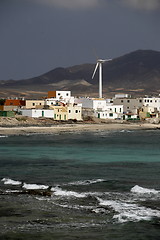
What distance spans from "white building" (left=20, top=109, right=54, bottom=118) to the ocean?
42.0 metres

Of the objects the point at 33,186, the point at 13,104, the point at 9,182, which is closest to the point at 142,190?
the point at 33,186

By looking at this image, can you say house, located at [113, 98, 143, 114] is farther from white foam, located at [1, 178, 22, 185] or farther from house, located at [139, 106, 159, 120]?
white foam, located at [1, 178, 22, 185]

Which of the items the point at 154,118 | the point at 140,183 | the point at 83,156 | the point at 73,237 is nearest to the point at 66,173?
the point at 140,183

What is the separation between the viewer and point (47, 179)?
27734 millimetres

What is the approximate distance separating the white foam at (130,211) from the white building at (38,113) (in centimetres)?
6213

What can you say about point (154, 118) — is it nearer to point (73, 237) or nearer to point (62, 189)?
point (62, 189)

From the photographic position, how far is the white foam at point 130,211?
19.2 m

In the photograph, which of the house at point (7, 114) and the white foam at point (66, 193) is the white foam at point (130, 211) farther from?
the house at point (7, 114)

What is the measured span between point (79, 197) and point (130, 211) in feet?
10.3

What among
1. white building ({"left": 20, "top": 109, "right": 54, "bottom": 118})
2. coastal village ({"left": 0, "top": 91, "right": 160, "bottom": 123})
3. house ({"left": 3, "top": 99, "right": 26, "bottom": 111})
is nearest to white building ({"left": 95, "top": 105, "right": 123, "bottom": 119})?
coastal village ({"left": 0, "top": 91, "right": 160, "bottom": 123})

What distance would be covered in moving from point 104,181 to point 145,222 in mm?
8429

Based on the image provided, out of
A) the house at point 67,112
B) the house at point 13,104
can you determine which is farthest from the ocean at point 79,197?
the house at point 13,104

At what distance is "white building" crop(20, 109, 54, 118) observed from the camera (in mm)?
82938

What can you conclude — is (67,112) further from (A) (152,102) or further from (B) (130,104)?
(A) (152,102)
